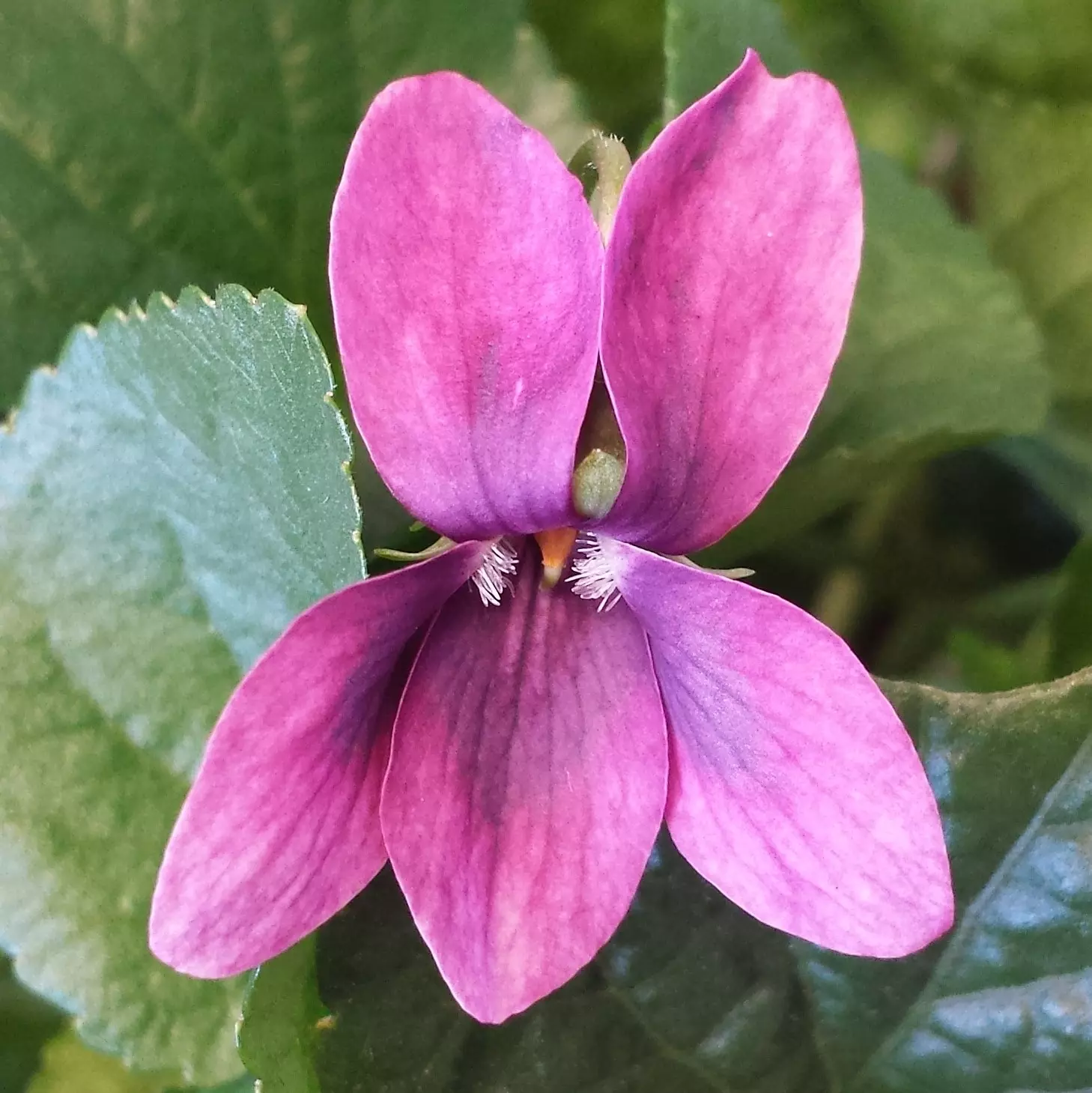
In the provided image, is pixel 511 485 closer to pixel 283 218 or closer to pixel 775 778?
pixel 775 778

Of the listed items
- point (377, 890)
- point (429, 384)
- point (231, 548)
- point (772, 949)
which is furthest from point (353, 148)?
point (772, 949)

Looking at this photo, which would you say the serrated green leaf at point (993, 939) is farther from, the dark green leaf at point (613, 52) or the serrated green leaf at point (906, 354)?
the dark green leaf at point (613, 52)

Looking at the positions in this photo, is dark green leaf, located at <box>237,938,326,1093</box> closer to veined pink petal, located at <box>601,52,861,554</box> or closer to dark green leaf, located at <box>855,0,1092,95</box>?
veined pink petal, located at <box>601,52,861,554</box>

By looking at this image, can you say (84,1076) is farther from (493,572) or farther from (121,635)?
(493,572)

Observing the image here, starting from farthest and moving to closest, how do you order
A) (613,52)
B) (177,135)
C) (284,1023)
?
(613,52) → (177,135) → (284,1023)

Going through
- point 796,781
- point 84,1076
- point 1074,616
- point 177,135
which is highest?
point 177,135

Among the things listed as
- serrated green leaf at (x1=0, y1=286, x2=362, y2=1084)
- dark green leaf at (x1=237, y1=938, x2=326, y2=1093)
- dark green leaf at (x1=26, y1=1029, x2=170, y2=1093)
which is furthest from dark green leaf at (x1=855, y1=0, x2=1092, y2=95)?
dark green leaf at (x1=26, y1=1029, x2=170, y2=1093)

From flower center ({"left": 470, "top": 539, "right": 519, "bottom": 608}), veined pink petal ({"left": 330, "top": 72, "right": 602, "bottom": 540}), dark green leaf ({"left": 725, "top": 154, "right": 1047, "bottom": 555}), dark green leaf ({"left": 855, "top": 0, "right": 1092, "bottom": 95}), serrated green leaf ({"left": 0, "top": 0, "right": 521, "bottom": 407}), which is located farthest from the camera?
dark green leaf ({"left": 855, "top": 0, "right": 1092, "bottom": 95})

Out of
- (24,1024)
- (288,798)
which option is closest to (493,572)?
(288,798)
